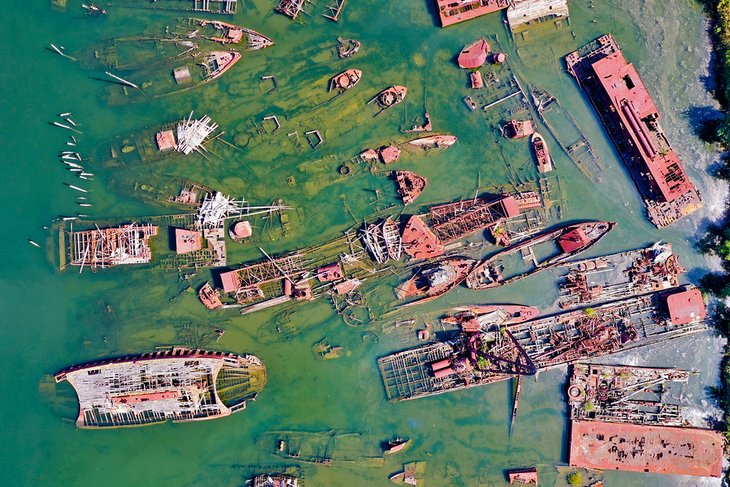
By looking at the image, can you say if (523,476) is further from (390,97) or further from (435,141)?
(390,97)

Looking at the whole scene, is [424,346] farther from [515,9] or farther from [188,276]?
[515,9]

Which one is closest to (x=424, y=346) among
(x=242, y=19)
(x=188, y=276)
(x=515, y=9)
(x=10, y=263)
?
(x=188, y=276)

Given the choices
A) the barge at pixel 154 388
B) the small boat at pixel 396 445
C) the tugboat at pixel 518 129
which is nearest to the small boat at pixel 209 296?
the barge at pixel 154 388

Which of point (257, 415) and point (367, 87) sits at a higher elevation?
point (367, 87)

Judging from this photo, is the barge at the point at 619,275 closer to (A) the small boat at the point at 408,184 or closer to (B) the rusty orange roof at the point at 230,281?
(A) the small boat at the point at 408,184

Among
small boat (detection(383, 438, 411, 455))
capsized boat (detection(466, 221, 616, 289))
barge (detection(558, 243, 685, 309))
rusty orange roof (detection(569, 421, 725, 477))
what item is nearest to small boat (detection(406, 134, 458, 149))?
capsized boat (detection(466, 221, 616, 289))

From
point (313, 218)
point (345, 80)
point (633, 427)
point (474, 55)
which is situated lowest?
point (633, 427)

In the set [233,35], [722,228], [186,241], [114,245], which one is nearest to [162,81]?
[233,35]
